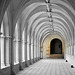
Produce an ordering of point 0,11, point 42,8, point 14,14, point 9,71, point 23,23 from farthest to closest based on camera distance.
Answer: point 42,8
point 23,23
point 14,14
point 9,71
point 0,11

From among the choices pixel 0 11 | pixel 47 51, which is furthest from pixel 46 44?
pixel 0 11

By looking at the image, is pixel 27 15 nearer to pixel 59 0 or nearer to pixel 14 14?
pixel 59 0

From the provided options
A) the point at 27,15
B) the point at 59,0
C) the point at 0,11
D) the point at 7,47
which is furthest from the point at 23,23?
the point at 0,11

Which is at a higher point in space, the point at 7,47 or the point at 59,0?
the point at 59,0

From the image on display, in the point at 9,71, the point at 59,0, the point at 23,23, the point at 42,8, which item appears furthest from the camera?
the point at 42,8

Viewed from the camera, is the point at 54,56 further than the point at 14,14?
Yes

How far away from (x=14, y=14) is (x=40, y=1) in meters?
3.91

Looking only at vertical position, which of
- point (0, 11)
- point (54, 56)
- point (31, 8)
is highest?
point (31, 8)

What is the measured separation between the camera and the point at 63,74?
49.5 ft

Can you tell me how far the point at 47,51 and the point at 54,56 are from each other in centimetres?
198

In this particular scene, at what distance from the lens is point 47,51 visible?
47594mm

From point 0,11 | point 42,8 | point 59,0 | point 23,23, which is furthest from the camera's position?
point 42,8

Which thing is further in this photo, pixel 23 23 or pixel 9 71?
pixel 23 23

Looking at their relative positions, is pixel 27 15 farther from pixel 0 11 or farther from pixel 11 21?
pixel 0 11
